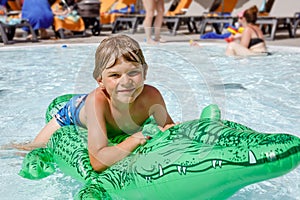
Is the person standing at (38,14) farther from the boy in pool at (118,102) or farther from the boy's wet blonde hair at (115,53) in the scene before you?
the boy's wet blonde hair at (115,53)

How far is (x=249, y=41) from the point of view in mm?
7004

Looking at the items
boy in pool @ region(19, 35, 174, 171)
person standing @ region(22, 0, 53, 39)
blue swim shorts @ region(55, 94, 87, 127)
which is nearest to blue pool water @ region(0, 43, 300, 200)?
blue swim shorts @ region(55, 94, 87, 127)

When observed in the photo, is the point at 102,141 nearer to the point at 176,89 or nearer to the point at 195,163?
the point at 195,163

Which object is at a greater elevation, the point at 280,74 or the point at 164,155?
the point at 164,155

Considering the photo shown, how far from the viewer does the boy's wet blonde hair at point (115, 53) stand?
190 centimetres

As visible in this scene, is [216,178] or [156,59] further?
[156,59]

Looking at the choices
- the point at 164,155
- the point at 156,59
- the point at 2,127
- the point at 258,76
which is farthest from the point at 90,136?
the point at 258,76

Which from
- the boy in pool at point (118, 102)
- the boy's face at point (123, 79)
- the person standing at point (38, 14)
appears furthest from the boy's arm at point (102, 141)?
the person standing at point (38, 14)

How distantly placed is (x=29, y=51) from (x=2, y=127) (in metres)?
4.58

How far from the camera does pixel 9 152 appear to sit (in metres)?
3.04

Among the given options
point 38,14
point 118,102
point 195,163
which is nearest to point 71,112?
point 118,102

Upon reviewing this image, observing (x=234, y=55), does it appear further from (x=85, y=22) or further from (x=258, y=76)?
(x=85, y=22)

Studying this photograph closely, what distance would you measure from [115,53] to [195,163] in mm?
567

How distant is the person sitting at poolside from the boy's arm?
5.25 metres
